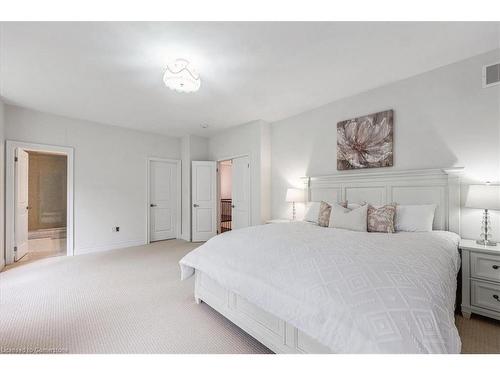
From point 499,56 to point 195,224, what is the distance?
5.17 meters

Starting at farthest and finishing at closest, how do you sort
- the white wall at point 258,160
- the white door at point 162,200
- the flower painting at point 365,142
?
the white door at point 162,200, the white wall at point 258,160, the flower painting at point 365,142

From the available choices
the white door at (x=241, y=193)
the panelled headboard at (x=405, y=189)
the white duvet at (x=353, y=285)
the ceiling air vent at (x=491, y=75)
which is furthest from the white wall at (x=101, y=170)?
the ceiling air vent at (x=491, y=75)

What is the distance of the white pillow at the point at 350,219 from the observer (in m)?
2.52

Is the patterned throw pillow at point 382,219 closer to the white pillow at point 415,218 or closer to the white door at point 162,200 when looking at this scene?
the white pillow at point 415,218

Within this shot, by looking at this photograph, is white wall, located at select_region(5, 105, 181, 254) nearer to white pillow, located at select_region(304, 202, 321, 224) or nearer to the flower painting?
white pillow, located at select_region(304, 202, 321, 224)

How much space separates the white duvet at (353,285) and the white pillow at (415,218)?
31 cm

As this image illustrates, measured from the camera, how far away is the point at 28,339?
5.66ft

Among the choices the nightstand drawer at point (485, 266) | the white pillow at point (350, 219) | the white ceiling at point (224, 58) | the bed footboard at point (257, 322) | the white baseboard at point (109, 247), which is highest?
the white ceiling at point (224, 58)

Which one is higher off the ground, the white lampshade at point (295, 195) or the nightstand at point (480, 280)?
the white lampshade at point (295, 195)

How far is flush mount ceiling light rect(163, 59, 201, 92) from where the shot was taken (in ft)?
7.23

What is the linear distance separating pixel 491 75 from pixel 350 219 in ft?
6.40

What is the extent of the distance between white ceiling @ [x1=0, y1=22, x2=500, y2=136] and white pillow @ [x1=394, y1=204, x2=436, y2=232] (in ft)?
5.14

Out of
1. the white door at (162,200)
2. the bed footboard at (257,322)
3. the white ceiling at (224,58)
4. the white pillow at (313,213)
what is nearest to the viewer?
the bed footboard at (257,322)
